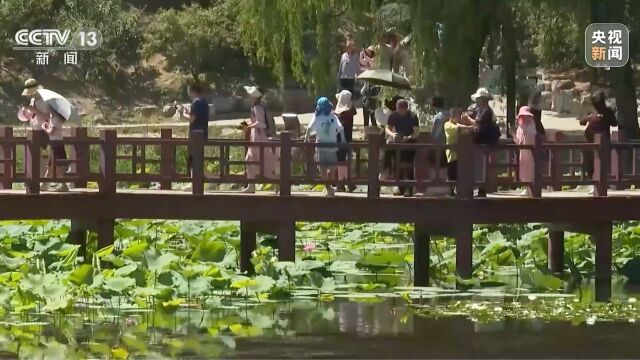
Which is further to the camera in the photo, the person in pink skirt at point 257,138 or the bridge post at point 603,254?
the bridge post at point 603,254

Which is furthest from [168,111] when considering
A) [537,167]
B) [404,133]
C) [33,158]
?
[537,167]

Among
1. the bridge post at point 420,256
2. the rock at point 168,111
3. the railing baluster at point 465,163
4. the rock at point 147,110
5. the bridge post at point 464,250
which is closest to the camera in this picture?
Answer: the railing baluster at point 465,163

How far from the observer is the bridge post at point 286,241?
1947 centimetres

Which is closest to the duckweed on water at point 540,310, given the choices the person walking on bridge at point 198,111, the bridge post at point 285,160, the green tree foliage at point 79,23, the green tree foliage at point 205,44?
the bridge post at point 285,160

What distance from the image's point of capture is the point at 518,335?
16.7m

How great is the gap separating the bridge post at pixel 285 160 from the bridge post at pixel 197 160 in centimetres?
89

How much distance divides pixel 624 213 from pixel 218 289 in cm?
501

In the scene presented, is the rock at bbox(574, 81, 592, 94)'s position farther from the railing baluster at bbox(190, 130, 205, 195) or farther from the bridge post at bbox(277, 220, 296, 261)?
the railing baluster at bbox(190, 130, 205, 195)

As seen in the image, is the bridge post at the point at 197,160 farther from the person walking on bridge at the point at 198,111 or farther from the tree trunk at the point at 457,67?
the tree trunk at the point at 457,67

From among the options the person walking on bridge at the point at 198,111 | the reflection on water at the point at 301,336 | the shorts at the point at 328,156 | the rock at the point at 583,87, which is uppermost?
the rock at the point at 583,87

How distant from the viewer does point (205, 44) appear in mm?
43281

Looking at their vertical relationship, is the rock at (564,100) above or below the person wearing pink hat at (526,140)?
above

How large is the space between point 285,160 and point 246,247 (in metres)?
1.89

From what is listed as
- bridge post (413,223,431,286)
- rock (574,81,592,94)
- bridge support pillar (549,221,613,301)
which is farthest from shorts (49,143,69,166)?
rock (574,81,592,94)
